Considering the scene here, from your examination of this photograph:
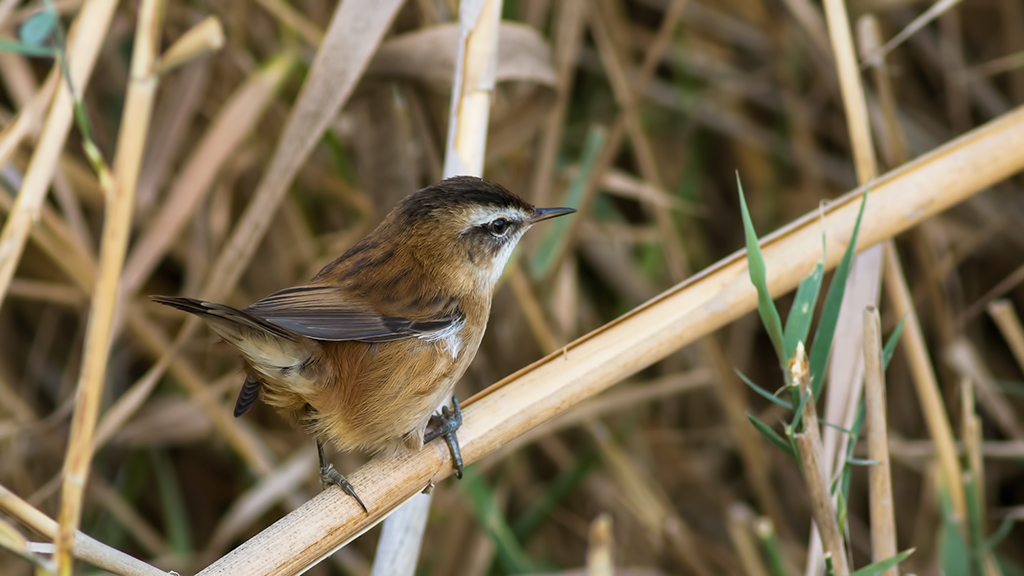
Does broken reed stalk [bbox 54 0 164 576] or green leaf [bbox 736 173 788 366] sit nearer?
broken reed stalk [bbox 54 0 164 576]

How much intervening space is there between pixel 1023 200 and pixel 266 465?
3048mm

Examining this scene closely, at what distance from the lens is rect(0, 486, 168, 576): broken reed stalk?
1370 mm

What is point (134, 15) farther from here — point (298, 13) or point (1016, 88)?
point (1016, 88)

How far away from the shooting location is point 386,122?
291 centimetres

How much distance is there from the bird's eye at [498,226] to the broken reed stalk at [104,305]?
101 centimetres

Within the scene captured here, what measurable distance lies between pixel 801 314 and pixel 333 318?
3.25 ft

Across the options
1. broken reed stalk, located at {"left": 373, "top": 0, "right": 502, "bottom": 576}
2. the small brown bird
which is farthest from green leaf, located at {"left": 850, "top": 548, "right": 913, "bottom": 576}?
broken reed stalk, located at {"left": 373, "top": 0, "right": 502, "bottom": 576}

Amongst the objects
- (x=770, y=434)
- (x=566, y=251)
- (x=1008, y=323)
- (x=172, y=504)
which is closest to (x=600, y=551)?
(x=770, y=434)

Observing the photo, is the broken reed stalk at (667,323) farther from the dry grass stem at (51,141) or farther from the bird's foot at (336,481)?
the dry grass stem at (51,141)

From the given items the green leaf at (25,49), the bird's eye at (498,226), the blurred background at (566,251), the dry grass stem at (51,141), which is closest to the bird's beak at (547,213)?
the bird's eye at (498,226)

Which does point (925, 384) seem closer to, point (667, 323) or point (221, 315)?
point (667, 323)

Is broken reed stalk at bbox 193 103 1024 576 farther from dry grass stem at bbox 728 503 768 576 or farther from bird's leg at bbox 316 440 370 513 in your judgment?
dry grass stem at bbox 728 503 768 576

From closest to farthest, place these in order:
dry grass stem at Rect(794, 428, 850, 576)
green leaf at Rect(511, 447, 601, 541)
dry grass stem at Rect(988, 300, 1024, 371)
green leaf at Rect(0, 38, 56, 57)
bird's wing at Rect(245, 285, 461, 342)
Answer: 1. green leaf at Rect(0, 38, 56, 57)
2. dry grass stem at Rect(794, 428, 850, 576)
3. bird's wing at Rect(245, 285, 461, 342)
4. dry grass stem at Rect(988, 300, 1024, 371)
5. green leaf at Rect(511, 447, 601, 541)

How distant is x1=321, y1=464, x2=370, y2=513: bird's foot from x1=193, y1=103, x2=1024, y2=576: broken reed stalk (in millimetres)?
14
